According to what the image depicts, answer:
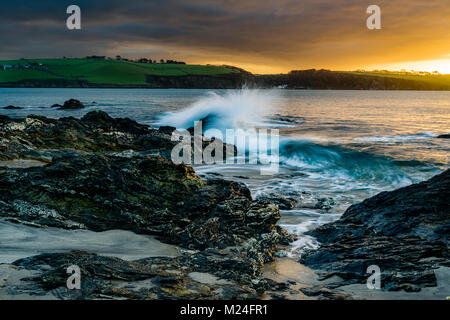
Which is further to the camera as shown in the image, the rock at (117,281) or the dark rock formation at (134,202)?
the dark rock formation at (134,202)

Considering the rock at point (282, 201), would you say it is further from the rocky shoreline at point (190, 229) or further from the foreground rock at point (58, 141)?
the foreground rock at point (58, 141)

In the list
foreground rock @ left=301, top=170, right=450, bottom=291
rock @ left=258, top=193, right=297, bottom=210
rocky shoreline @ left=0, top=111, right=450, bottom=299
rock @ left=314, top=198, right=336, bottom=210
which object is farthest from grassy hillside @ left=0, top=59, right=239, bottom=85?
foreground rock @ left=301, top=170, right=450, bottom=291

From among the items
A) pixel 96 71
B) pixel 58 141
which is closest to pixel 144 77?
pixel 96 71

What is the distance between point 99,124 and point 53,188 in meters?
11.4

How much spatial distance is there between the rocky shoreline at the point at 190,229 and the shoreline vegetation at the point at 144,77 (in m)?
124

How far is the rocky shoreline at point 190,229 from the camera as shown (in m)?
3.99

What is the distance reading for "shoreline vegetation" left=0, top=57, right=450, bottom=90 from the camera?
14425 cm

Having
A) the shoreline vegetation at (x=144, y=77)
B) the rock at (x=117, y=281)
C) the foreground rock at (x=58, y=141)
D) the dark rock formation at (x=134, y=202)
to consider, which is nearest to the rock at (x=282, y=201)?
the dark rock formation at (x=134, y=202)

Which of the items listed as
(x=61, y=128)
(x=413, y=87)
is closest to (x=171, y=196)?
(x=61, y=128)

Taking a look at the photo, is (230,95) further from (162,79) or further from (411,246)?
(162,79)

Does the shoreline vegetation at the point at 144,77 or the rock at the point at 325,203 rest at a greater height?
the shoreline vegetation at the point at 144,77

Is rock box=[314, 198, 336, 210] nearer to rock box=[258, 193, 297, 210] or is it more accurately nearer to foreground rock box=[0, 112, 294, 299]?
rock box=[258, 193, 297, 210]

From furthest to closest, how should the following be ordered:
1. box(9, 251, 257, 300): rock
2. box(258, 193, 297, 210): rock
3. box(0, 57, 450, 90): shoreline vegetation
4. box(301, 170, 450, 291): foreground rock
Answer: box(0, 57, 450, 90): shoreline vegetation → box(258, 193, 297, 210): rock → box(301, 170, 450, 291): foreground rock → box(9, 251, 257, 300): rock

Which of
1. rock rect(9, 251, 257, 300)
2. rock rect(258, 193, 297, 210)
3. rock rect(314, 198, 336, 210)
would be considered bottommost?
rock rect(314, 198, 336, 210)
